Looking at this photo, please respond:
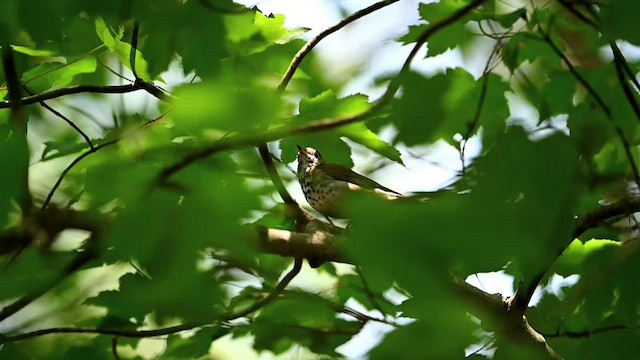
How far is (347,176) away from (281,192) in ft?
1.34

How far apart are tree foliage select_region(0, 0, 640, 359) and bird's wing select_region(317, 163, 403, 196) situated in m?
0.16

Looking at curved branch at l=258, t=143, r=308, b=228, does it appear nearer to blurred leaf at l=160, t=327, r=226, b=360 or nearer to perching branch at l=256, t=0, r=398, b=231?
perching branch at l=256, t=0, r=398, b=231

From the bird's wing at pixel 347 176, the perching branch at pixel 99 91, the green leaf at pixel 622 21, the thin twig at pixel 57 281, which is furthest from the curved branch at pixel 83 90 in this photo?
the green leaf at pixel 622 21

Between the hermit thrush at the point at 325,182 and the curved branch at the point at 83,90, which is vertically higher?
the hermit thrush at the point at 325,182

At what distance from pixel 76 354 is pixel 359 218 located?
0.63 m

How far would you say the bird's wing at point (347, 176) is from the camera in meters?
1.29

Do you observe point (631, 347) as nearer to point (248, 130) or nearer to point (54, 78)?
point (248, 130)

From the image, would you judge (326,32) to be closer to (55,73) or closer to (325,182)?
(55,73)

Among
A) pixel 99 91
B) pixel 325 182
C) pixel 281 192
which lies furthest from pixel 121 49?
pixel 325 182

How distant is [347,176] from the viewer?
4.76 ft

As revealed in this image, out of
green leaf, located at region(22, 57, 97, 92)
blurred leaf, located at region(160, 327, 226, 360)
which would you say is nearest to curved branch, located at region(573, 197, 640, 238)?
blurred leaf, located at region(160, 327, 226, 360)

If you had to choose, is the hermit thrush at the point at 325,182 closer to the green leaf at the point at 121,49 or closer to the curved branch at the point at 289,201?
the curved branch at the point at 289,201

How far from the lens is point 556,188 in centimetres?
48

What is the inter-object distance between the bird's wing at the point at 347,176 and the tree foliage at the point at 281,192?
0.53 feet
